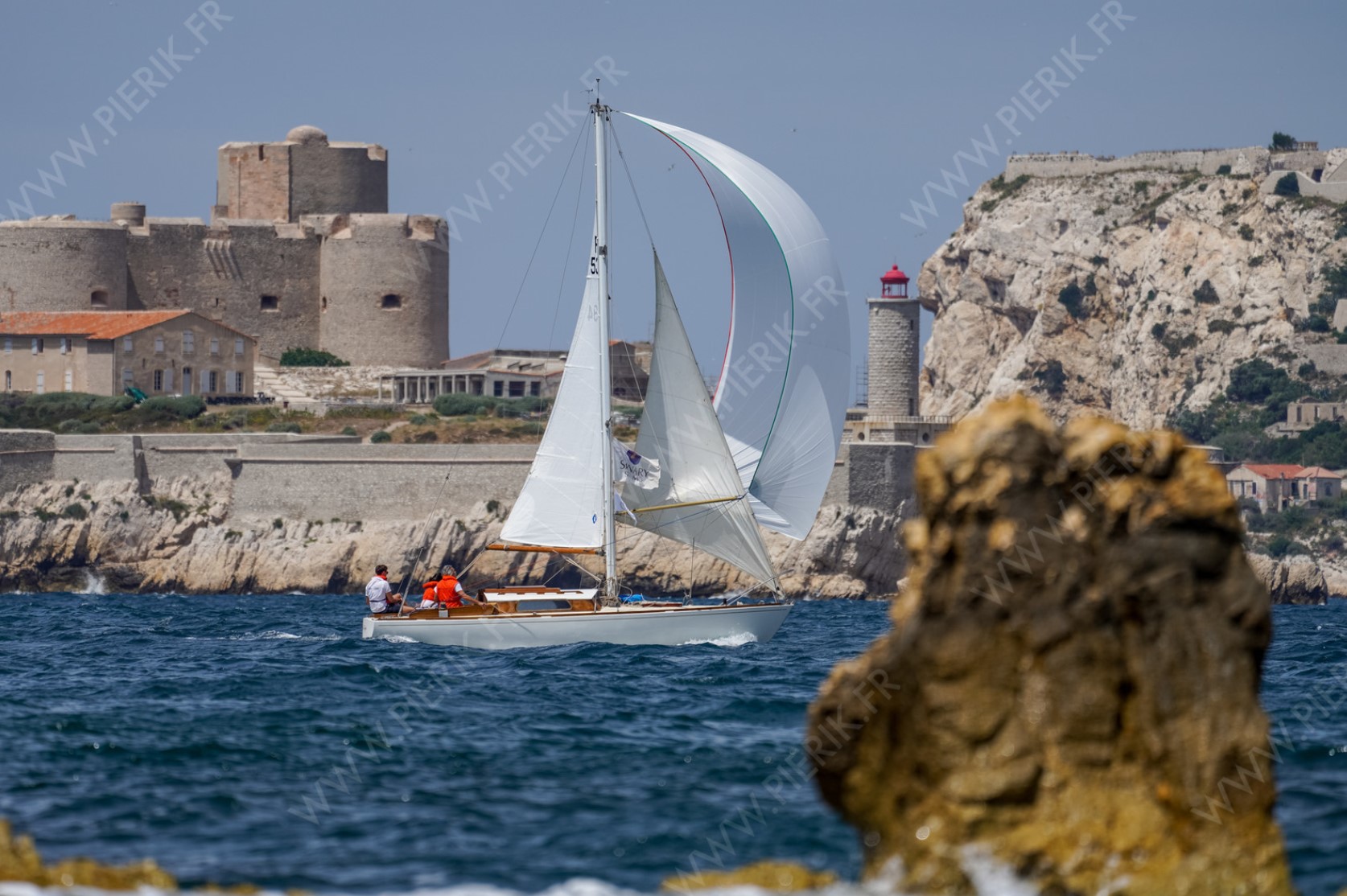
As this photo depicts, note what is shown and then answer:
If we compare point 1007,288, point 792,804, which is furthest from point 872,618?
point 1007,288

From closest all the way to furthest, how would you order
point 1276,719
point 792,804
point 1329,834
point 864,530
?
point 1329,834
point 792,804
point 1276,719
point 864,530

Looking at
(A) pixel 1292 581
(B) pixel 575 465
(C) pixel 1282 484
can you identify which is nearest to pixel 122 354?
(B) pixel 575 465

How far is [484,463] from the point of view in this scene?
39.1m

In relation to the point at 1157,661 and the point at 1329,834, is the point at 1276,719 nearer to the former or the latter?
the point at 1329,834

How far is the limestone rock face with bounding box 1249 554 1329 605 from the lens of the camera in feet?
142

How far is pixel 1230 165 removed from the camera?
76125 millimetres

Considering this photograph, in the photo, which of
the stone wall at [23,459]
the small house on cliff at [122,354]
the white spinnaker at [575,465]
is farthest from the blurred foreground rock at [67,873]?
the small house on cliff at [122,354]

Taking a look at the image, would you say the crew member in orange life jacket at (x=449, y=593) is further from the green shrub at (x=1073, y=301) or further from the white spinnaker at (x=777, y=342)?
the green shrub at (x=1073, y=301)

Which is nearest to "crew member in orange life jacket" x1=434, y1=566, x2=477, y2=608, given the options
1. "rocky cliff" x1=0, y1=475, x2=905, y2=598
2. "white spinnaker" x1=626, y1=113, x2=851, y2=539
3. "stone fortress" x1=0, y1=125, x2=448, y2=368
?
"white spinnaker" x1=626, y1=113, x2=851, y2=539

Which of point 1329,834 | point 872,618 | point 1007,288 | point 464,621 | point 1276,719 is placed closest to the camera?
point 1329,834

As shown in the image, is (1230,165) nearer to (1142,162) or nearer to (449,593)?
(1142,162)

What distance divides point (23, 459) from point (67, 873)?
116ft

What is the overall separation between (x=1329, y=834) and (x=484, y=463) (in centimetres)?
3114

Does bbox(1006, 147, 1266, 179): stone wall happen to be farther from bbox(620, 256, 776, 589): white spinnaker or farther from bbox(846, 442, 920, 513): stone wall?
bbox(620, 256, 776, 589): white spinnaker
